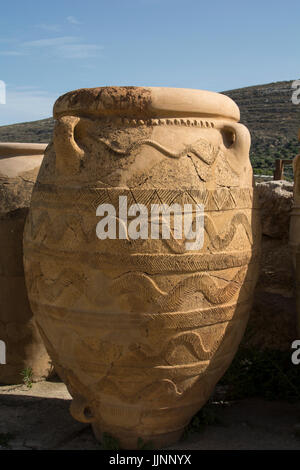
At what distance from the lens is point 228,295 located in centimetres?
291

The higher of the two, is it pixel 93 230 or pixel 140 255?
pixel 93 230

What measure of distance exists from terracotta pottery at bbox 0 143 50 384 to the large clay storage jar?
40.7 inches

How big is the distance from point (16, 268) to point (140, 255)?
1.75m

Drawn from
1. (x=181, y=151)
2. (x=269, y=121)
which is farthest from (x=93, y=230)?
(x=269, y=121)

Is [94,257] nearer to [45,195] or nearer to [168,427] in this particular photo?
[45,195]

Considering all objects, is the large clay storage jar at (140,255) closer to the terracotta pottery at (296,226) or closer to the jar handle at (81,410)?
the jar handle at (81,410)

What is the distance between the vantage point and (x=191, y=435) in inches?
128

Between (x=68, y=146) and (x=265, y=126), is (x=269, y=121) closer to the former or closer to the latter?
(x=265, y=126)

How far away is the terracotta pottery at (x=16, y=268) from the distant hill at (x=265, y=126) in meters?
13.8

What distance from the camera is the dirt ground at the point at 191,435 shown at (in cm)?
316

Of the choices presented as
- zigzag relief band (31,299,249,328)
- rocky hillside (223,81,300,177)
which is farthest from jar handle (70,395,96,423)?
rocky hillside (223,81,300,177)

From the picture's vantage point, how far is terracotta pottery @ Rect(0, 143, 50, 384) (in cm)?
403

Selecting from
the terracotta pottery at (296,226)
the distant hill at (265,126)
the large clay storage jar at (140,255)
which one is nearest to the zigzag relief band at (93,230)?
Answer: the large clay storage jar at (140,255)
